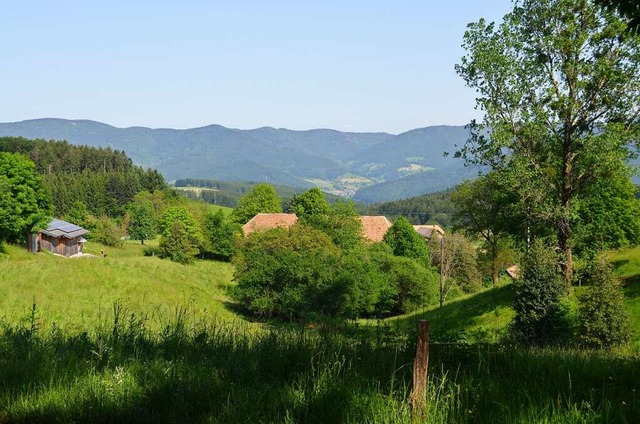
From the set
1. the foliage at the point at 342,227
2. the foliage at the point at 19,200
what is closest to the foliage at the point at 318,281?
the foliage at the point at 342,227

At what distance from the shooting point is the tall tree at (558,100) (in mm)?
19641

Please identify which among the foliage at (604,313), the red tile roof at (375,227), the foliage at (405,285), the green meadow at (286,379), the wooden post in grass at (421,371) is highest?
the wooden post in grass at (421,371)

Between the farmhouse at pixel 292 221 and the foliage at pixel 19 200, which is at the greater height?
the foliage at pixel 19 200

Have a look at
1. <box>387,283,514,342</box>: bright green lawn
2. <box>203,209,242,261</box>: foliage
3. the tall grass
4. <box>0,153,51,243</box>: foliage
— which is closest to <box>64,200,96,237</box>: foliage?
<box>203,209,242,261</box>: foliage

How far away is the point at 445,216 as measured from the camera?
18000cm

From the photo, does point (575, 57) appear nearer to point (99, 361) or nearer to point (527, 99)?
point (527, 99)

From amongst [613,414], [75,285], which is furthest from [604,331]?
[75,285]

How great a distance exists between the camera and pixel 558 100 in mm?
19906

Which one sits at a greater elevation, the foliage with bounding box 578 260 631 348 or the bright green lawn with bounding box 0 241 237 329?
the foliage with bounding box 578 260 631 348

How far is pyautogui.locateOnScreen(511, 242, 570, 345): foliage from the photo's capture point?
1992cm

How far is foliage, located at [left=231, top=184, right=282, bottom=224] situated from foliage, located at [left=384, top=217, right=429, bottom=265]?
1174 inches

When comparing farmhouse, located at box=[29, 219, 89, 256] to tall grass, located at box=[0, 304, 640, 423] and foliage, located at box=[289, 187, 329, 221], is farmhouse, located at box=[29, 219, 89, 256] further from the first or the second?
tall grass, located at box=[0, 304, 640, 423]

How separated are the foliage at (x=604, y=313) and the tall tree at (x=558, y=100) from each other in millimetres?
3602

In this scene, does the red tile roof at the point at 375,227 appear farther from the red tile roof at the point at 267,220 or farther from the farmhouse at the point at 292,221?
the red tile roof at the point at 267,220
